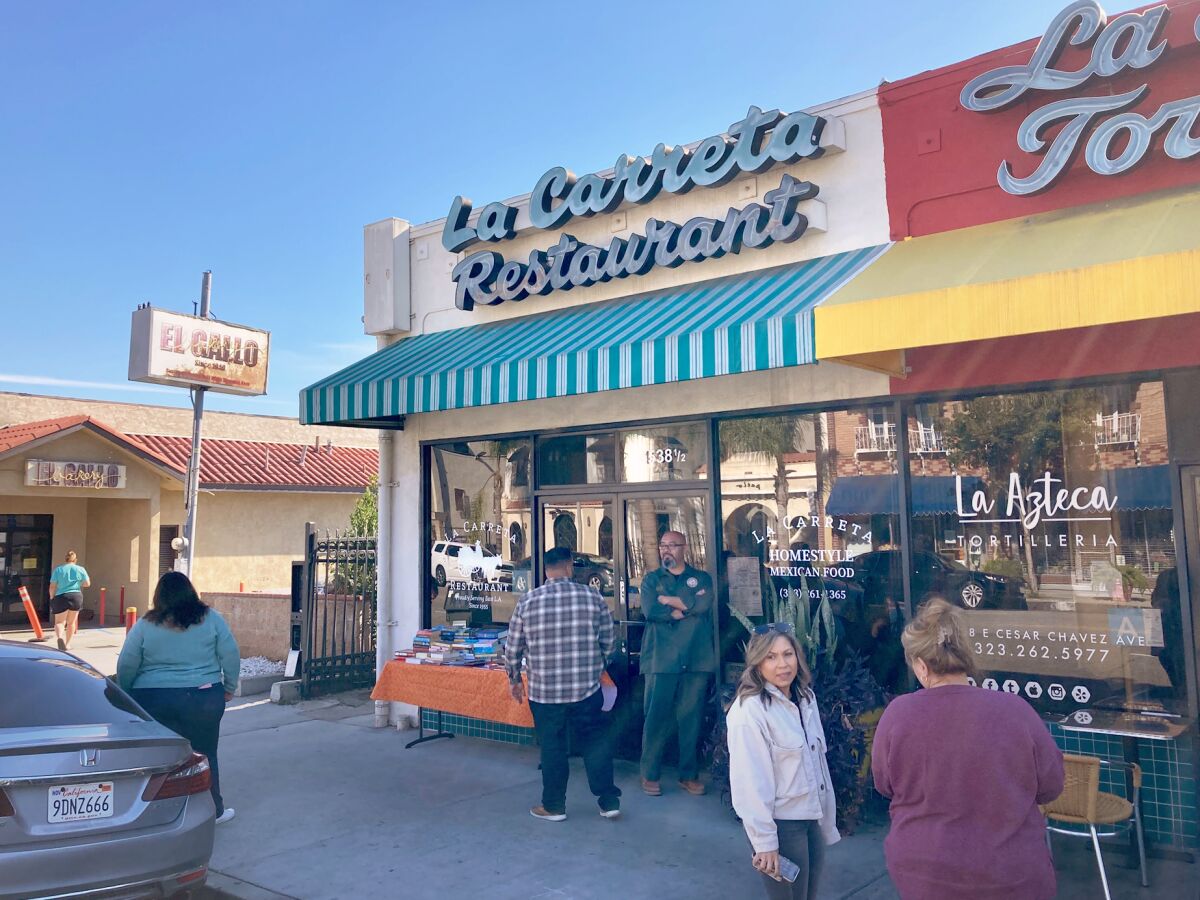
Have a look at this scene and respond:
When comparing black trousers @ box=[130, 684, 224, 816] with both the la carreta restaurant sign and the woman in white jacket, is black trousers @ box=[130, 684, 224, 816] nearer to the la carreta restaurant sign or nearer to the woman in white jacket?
the woman in white jacket

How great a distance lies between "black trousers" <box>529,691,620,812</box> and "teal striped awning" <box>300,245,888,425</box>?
2279 mm

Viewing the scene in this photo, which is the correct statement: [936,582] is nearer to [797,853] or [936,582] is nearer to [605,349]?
[605,349]

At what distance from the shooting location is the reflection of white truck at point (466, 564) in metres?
9.27

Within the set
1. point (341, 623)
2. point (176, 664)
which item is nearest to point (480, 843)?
point (176, 664)

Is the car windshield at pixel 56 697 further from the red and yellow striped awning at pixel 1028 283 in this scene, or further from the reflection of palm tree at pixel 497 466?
the red and yellow striped awning at pixel 1028 283

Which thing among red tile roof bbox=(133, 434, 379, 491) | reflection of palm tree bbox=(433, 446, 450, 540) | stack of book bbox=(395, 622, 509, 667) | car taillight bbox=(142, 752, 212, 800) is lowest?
car taillight bbox=(142, 752, 212, 800)

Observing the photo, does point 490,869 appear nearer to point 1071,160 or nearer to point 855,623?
point 855,623

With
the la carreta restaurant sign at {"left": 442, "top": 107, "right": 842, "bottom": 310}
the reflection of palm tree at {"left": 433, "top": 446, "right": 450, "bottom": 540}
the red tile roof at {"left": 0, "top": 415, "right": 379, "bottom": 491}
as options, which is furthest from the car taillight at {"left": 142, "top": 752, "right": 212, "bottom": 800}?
the red tile roof at {"left": 0, "top": 415, "right": 379, "bottom": 491}

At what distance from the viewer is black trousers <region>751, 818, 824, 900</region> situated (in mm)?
3699

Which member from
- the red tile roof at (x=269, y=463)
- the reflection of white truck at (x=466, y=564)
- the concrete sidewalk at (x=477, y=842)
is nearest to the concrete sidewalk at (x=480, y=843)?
the concrete sidewalk at (x=477, y=842)

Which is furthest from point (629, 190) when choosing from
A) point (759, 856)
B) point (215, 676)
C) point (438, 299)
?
point (759, 856)

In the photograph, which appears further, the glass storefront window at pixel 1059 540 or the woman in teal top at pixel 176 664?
the woman in teal top at pixel 176 664

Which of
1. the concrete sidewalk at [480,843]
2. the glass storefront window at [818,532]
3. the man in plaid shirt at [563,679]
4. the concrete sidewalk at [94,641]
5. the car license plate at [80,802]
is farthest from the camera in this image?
the concrete sidewalk at [94,641]

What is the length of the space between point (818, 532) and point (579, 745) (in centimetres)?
232
